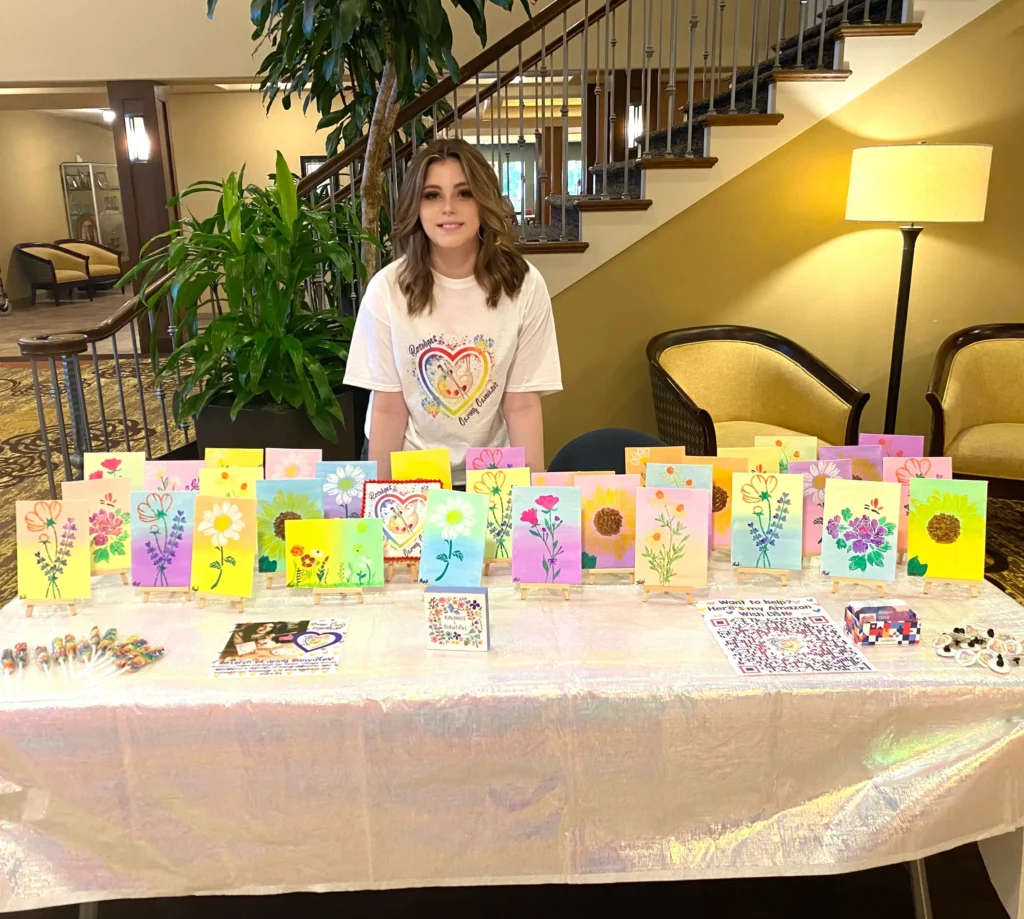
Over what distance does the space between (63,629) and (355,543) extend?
0.50 metres

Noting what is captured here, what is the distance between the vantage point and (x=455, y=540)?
150 centimetres

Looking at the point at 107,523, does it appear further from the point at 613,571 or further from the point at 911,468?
the point at 911,468

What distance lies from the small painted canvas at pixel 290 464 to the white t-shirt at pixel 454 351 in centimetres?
27

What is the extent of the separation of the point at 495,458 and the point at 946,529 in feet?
2.79

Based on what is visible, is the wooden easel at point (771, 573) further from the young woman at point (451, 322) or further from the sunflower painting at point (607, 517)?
the young woman at point (451, 322)

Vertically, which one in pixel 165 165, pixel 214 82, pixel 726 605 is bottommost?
pixel 726 605

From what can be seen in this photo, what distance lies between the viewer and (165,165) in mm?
6770

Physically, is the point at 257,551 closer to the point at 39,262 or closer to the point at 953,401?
the point at 953,401

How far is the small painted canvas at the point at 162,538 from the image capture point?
4.90 feet

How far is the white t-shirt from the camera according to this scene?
1.90 meters

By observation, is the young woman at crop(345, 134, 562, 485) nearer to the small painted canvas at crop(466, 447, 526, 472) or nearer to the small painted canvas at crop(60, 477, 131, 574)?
the small painted canvas at crop(466, 447, 526, 472)

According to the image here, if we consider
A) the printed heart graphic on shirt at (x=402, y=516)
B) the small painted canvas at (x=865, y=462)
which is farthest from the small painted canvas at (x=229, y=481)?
the small painted canvas at (x=865, y=462)

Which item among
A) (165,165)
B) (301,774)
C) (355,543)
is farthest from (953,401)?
(165,165)

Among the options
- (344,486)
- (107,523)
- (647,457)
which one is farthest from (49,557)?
(647,457)
